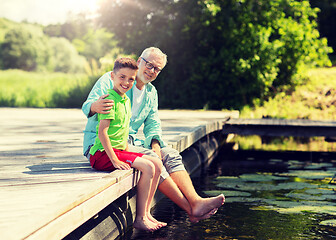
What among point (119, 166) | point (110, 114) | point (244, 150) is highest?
point (110, 114)

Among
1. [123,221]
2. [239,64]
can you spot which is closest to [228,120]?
[239,64]

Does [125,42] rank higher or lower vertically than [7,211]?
higher

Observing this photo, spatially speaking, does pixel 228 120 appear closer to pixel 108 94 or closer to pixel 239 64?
pixel 239 64

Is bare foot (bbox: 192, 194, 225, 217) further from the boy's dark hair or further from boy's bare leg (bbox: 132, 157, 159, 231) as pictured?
the boy's dark hair

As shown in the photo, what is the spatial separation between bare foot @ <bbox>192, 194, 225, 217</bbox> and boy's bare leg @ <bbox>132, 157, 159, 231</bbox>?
388 mm

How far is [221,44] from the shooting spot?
1596cm

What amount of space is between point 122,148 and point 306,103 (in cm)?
1329

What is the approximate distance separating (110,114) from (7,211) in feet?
4.13

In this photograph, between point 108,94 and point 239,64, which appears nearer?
point 108,94

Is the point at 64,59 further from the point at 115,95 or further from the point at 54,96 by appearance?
the point at 115,95

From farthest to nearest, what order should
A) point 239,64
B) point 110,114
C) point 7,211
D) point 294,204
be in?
1. point 239,64
2. point 294,204
3. point 110,114
4. point 7,211

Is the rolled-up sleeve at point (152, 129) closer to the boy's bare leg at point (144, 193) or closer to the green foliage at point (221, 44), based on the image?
the boy's bare leg at point (144, 193)

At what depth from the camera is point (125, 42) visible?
17.0 metres

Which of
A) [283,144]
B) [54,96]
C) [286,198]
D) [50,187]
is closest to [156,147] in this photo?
[50,187]
